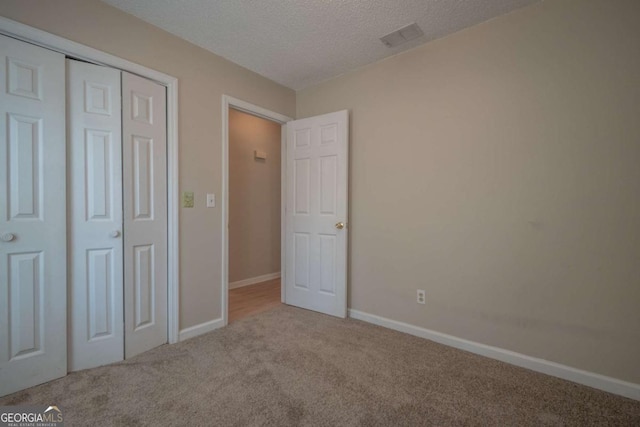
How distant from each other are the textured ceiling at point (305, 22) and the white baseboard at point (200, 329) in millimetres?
2469

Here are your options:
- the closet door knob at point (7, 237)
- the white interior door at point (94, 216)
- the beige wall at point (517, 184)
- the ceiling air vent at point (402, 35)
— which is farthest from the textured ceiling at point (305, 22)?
the closet door knob at point (7, 237)

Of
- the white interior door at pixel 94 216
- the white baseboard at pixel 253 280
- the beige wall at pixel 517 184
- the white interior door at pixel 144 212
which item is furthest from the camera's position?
the white baseboard at pixel 253 280

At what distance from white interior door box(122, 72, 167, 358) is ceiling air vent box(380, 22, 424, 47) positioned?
6.19ft

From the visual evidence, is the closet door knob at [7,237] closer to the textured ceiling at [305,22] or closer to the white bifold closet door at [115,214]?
the white bifold closet door at [115,214]

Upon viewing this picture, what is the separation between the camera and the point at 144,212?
2.16 meters

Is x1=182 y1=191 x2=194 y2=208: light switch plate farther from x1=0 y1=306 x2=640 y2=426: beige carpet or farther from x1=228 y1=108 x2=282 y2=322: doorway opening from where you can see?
x1=228 y1=108 x2=282 y2=322: doorway opening

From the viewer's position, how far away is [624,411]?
61.5 inches

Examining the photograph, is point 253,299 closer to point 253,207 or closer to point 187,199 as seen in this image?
point 253,207

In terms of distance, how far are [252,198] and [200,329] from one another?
228 cm

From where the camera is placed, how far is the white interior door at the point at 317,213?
9.36 feet

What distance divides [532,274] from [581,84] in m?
1.29

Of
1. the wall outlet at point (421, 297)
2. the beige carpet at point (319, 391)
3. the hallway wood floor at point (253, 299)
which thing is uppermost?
the wall outlet at point (421, 297)

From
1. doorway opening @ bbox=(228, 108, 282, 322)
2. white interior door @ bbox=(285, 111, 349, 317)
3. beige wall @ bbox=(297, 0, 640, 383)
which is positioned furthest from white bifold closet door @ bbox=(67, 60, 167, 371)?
beige wall @ bbox=(297, 0, 640, 383)

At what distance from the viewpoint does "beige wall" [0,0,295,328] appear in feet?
6.40
